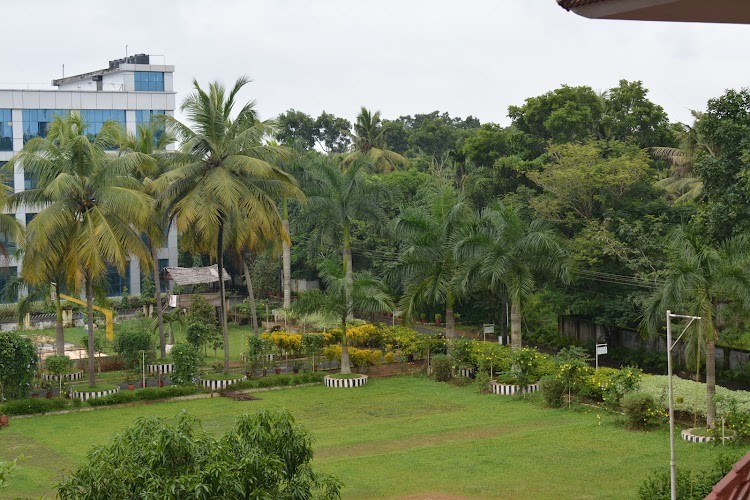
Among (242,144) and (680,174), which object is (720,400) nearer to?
(242,144)

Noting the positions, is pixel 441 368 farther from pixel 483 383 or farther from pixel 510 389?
pixel 510 389

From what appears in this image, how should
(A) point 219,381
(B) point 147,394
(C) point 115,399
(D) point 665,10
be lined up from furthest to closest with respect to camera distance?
1. (A) point 219,381
2. (B) point 147,394
3. (C) point 115,399
4. (D) point 665,10

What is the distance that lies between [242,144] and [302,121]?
42.1 metres

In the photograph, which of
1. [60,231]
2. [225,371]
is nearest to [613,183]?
[225,371]

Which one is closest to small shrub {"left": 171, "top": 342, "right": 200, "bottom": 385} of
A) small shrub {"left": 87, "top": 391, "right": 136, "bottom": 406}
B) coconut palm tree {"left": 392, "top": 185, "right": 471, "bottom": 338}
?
small shrub {"left": 87, "top": 391, "right": 136, "bottom": 406}

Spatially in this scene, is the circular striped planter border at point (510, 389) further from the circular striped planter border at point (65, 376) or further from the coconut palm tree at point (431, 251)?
the circular striped planter border at point (65, 376)

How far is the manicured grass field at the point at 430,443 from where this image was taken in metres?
18.1

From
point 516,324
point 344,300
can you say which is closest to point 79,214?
point 344,300

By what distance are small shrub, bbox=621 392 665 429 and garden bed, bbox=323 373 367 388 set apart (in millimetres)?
9420

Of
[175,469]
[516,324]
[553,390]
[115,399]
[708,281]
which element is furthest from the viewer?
[516,324]

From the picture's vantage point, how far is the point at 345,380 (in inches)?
1142

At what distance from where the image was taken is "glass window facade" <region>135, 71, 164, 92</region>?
51.7m

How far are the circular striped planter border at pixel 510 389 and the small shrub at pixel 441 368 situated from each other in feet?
6.98

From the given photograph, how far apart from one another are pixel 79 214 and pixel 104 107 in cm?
2339
